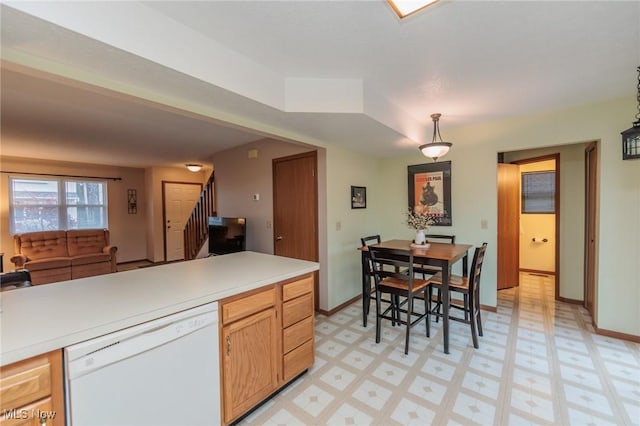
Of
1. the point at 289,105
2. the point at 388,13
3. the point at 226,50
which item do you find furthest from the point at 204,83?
the point at 388,13

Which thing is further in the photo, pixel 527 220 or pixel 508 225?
pixel 527 220

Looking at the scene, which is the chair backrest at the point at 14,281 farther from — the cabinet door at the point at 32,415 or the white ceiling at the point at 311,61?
the cabinet door at the point at 32,415

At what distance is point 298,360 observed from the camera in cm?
209

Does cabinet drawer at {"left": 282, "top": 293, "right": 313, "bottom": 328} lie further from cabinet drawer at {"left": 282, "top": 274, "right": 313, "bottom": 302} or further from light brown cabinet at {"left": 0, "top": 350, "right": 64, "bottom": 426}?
light brown cabinet at {"left": 0, "top": 350, "right": 64, "bottom": 426}

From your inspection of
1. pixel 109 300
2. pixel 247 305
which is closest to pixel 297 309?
pixel 247 305

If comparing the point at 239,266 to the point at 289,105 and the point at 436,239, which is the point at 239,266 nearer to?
the point at 289,105

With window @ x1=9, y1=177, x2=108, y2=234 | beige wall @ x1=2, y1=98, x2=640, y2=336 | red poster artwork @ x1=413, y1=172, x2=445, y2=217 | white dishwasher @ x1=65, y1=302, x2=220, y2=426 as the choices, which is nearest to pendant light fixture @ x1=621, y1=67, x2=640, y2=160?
beige wall @ x1=2, y1=98, x2=640, y2=336

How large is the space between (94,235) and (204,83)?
559 cm

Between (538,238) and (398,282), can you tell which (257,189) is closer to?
(398,282)

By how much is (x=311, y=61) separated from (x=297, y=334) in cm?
206

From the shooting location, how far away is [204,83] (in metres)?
1.76

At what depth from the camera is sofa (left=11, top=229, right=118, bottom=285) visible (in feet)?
15.3

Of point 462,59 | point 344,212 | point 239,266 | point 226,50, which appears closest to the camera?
point 226,50

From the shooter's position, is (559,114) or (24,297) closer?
(24,297)
